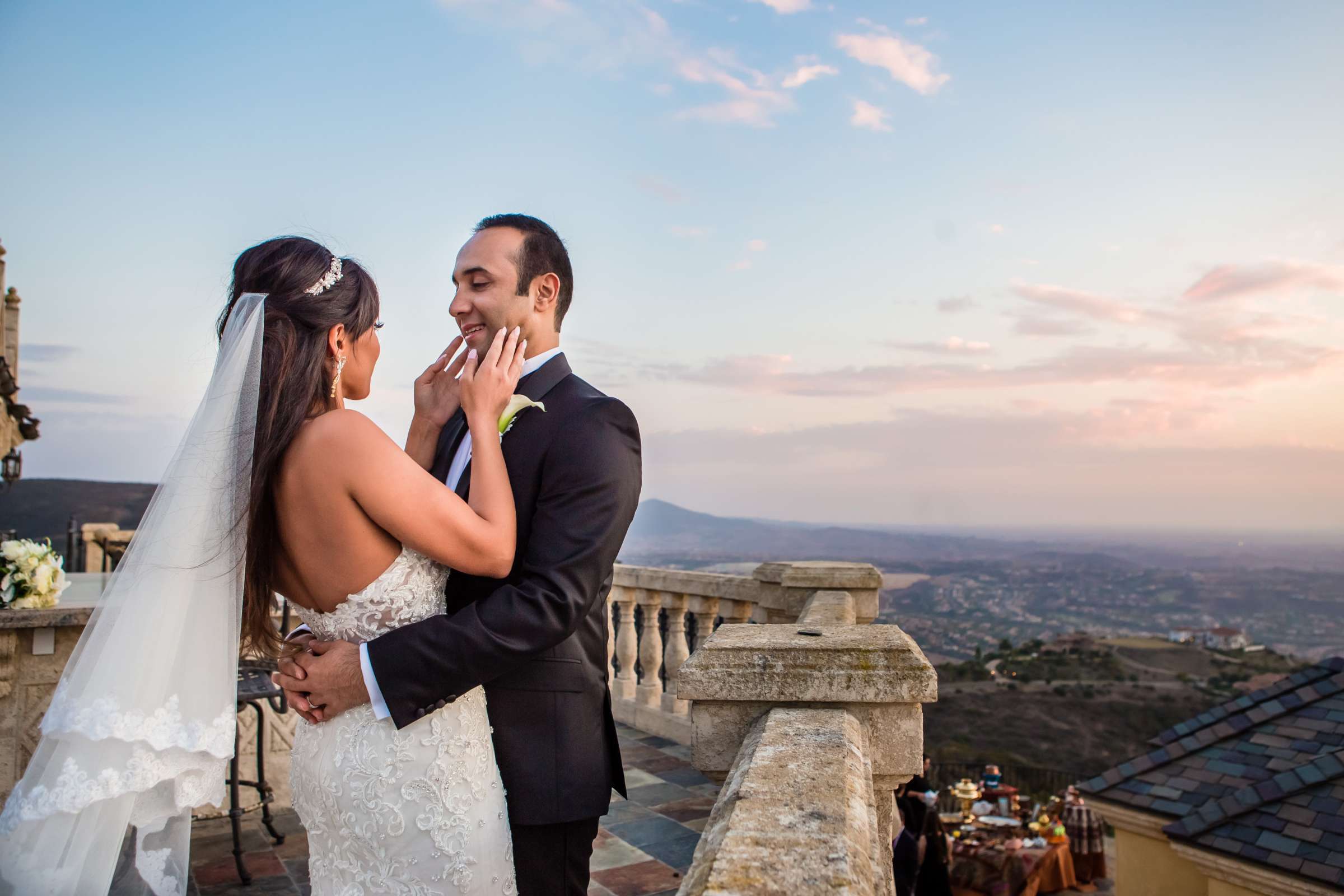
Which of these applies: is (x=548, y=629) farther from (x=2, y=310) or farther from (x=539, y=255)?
(x=2, y=310)

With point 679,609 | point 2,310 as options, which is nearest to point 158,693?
point 679,609

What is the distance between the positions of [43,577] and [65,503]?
17.5 meters

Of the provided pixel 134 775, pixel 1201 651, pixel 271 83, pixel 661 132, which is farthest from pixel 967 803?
pixel 1201 651

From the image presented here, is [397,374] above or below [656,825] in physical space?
above

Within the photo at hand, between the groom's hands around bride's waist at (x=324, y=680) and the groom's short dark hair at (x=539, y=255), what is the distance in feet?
3.12

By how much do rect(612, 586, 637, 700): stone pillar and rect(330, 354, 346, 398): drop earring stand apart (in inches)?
224

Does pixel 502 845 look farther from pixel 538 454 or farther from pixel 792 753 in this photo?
pixel 538 454

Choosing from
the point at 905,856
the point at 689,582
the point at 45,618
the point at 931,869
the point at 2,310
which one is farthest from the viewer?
the point at 2,310

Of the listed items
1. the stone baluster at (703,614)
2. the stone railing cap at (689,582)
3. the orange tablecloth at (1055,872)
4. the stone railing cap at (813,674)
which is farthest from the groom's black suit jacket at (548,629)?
the orange tablecloth at (1055,872)

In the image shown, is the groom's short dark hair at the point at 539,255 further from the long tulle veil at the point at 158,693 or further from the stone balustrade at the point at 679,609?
the stone balustrade at the point at 679,609

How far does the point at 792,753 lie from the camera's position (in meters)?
1.78

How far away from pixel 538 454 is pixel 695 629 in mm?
5085

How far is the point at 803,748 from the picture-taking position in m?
1.84

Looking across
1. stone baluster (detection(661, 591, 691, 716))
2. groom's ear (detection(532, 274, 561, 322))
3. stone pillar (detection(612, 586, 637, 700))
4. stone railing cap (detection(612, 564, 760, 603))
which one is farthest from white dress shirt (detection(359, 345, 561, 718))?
stone pillar (detection(612, 586, 637, 700))
